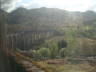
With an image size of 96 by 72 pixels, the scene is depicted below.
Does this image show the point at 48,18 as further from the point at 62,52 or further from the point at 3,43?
the point at 3,43

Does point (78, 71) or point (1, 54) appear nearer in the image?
point (78, 71)

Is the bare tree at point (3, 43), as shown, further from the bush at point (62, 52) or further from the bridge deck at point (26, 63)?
the bush at point (62, 52)

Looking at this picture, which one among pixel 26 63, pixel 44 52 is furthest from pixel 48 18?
pixel 26 63

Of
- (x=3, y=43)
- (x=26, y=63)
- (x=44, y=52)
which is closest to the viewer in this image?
(x=44, y=52)

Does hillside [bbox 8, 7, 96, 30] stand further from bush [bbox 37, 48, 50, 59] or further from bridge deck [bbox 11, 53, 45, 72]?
bridge deck [bbox 11, 53, 45, 72]

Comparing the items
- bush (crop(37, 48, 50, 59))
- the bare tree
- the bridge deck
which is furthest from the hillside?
the bridge deck

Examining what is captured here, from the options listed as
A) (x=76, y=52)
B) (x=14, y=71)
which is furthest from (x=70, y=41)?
(x=14, y=71)

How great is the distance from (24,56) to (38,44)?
373 millimetres

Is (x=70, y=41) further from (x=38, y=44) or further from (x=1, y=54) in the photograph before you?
(x=1, y=54)

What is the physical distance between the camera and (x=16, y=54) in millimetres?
5551

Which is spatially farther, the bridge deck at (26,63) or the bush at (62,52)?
the bridge deck at (26,63)

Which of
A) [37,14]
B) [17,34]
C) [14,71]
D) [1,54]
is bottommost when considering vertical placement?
[14,71]

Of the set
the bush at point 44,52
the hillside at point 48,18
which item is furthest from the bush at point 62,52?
the hillside at point 48,18

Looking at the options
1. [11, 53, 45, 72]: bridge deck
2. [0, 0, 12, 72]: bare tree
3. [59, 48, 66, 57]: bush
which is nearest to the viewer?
[59, 48, 66, 57]: bush
